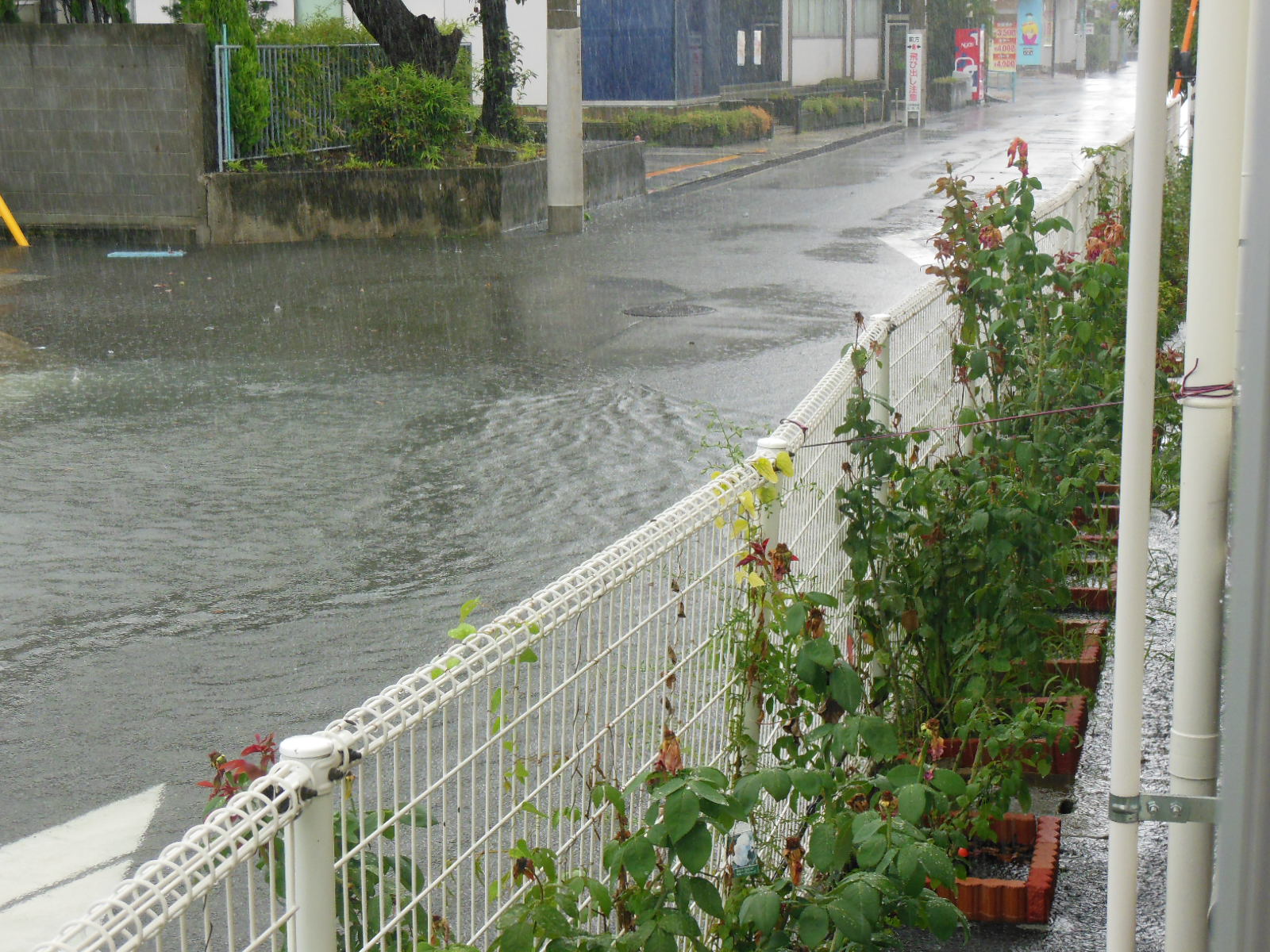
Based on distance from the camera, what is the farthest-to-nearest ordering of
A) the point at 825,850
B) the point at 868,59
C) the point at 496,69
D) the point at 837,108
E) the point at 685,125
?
the point at 868,59
the point at 837,108
the point at 685,125
the point at 496,69
the point at 825,850

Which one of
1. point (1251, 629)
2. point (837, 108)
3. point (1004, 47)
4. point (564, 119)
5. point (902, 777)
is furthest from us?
point (1004, 47)

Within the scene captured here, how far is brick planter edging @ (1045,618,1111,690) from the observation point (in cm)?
539

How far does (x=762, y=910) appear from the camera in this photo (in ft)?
9.07

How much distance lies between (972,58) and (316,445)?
47223 mm

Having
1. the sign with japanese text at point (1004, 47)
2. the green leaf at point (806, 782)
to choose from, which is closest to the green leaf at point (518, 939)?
the green leaf at point (806, 782)

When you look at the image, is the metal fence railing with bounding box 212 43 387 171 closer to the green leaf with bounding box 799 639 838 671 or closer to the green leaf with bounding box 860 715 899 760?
the green leaf with bounding box 799 639 838 671

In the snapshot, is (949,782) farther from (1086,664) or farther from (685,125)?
(685,125)

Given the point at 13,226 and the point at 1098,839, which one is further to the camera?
the point at 13,226

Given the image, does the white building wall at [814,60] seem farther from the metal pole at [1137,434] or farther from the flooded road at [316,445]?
the metal pole at [1137,434]

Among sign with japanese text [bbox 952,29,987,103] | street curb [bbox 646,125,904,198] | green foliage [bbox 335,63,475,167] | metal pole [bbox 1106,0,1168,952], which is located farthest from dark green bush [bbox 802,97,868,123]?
metal pole [bbox 1106,0,1168,952]

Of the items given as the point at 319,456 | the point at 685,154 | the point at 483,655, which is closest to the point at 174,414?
the point at 319,456

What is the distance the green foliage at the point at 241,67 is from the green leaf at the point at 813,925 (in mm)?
16260

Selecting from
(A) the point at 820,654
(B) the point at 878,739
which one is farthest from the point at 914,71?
(B) the point at 878,739

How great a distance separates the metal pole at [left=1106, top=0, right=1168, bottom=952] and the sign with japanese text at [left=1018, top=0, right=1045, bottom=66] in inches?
3442
